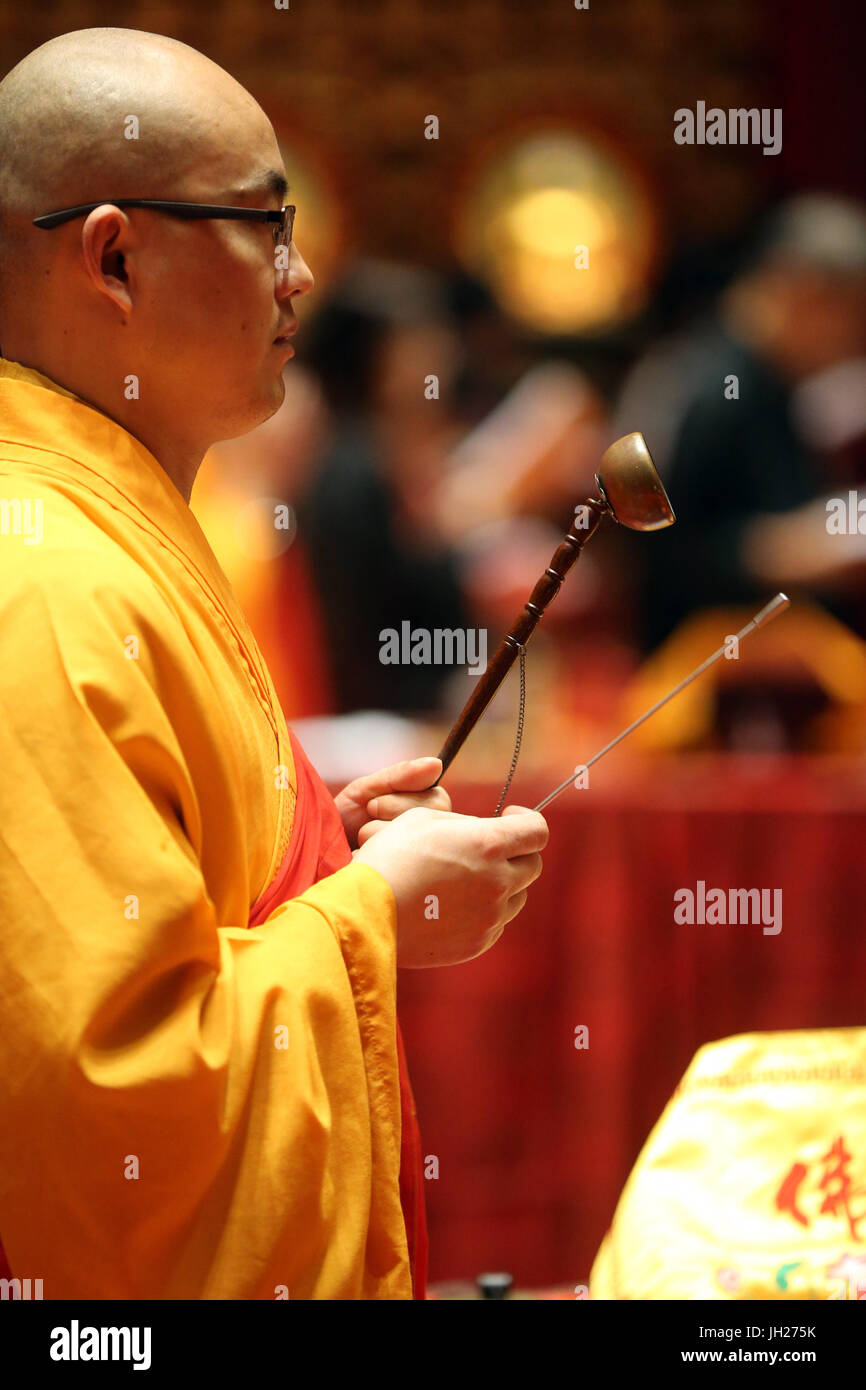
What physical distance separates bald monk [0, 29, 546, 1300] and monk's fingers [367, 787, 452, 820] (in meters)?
0.04

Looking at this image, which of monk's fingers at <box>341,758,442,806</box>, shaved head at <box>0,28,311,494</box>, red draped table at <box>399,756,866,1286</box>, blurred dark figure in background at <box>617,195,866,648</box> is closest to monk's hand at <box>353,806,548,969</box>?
monk's fingers at <box>341,758,442,806</box>

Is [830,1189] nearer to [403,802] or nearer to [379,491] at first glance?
[403,802]

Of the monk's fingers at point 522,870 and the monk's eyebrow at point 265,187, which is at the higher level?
the monk's eyebrow at point 265,187

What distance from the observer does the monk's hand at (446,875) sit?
1041 millimetres

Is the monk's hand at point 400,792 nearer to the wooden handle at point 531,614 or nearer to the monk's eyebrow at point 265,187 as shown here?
the wooden handle at point 531,614

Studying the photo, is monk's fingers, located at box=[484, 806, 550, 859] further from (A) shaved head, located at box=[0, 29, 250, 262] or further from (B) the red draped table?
(B) the red draped table

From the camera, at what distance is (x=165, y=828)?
91cm

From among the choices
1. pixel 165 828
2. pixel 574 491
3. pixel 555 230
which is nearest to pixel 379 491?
pixel 574 491

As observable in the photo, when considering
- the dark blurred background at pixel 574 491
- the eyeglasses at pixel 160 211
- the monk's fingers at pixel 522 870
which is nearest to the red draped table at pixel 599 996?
the dark blurred background at pixel 574 491

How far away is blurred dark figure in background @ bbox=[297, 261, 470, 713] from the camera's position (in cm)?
321

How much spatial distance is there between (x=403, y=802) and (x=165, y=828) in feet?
1.03

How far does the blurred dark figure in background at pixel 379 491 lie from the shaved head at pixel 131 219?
2108 mm

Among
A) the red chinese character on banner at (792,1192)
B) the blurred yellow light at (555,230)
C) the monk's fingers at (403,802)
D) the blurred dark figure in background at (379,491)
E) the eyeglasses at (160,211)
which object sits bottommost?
the red chinese character on banner at (792,1192)

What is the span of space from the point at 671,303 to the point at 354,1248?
449 centimetres
